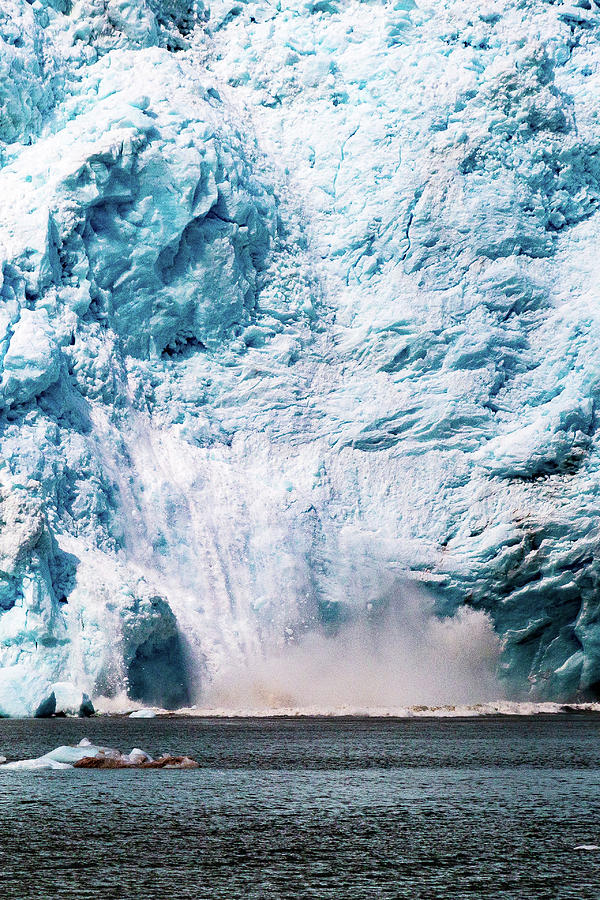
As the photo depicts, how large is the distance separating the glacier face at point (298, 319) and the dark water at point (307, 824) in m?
13.2

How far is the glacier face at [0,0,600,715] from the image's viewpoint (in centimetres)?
3544

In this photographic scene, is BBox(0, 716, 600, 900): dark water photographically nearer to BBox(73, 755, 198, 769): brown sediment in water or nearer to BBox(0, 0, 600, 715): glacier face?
BBox(73, 755, 198, 769): brown sediment in water

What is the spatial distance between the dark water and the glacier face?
1317 centimetres

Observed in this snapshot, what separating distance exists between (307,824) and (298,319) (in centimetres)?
2921

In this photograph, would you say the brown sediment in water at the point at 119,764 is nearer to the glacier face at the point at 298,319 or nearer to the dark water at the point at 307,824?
the dark water at the point at 307,824

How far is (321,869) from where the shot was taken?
34.3ft

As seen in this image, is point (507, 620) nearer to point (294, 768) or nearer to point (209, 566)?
point (209, 566)

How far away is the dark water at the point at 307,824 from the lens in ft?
32.6

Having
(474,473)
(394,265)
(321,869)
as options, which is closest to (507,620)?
(474,473)

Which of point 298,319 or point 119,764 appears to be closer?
point 119,764

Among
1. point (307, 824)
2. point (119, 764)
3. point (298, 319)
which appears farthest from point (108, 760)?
point (298, 319)

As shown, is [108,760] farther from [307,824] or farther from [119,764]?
[307,824]

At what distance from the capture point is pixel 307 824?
12.8 meters

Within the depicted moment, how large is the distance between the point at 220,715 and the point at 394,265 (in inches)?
628
